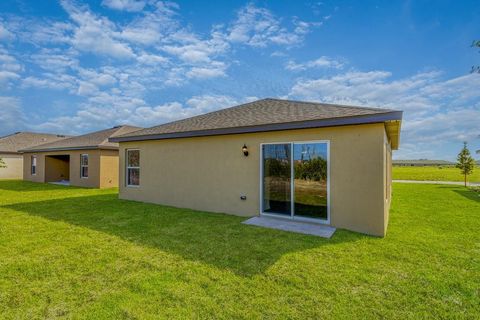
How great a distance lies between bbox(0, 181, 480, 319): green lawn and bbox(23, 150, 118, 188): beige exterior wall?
9.10m

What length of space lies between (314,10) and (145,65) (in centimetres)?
956

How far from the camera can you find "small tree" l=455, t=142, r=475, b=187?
19.5 metres

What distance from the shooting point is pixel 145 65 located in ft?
45.4

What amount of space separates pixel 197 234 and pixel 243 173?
8.07 feet

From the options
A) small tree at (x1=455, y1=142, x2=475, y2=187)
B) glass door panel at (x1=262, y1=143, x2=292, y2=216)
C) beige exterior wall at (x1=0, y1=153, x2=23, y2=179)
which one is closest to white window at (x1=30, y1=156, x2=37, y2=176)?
beige exterior wall at (x1=0, y1=153, x2=23, y2=179)

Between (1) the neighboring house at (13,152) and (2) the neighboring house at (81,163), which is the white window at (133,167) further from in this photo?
(1) the neighboring house at (13,152)

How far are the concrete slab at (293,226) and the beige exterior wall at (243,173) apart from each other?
39cm

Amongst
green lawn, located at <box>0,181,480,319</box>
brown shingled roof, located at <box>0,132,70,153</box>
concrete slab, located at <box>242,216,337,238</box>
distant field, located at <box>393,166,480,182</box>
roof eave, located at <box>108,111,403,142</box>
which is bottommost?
distant field, located at <box>393,166,480,182</box>

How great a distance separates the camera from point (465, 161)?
65.4 ft

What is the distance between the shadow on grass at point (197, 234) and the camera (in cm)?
423

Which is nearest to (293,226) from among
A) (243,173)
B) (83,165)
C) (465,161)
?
(243,173)

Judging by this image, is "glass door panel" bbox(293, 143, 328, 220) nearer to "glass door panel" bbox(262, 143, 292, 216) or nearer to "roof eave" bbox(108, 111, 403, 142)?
"glass door panel" bbox(262, 143, 292, 216)

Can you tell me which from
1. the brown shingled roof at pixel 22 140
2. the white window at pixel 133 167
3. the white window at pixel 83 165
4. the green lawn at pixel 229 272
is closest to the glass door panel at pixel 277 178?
the green lawn at pixel 229 272

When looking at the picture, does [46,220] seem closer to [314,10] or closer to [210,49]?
[210,49]
